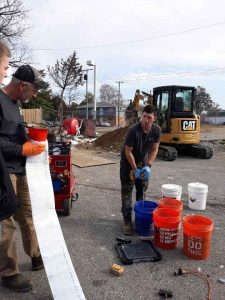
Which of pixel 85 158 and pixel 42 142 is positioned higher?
pixel 42 142

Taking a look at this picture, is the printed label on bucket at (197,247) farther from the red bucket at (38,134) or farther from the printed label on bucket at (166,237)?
the red bucket at (38,134)

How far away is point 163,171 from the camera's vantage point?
9.62 metres

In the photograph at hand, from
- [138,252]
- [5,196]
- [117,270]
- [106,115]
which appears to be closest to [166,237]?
[138,252]

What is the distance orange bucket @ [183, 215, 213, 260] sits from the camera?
395 cm

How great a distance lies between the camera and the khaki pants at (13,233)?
10.5ft

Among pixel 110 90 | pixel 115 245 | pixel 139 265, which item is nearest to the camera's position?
pixel 139 265

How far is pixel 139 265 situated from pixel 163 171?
589 centimetres

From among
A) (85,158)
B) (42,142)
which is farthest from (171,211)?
(85,158)

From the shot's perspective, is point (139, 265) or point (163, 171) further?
point (163, 171)

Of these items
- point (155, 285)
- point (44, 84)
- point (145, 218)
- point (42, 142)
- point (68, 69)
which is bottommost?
point (155, 285)

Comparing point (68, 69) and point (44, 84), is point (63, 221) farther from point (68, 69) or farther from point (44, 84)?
point (68, 69)

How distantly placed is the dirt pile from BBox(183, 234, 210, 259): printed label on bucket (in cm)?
1012

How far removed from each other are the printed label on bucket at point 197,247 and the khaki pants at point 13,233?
1.78 meters

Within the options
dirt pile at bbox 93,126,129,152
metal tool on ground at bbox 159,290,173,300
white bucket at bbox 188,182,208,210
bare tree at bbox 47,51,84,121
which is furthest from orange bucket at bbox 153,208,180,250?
bare tree at bbox 47,51,84,121
